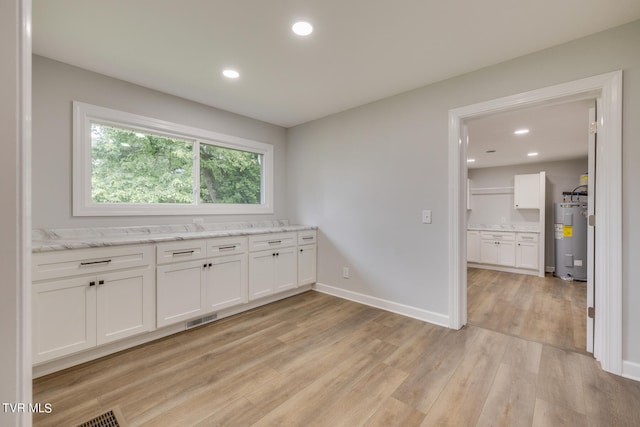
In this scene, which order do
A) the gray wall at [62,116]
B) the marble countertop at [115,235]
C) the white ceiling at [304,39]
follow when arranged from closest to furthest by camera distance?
the white ceiling at [304,39] < the marble countertop at [115,235] < the gray wall at [62,116]

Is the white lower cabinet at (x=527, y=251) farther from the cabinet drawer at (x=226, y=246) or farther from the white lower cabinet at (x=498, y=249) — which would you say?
the cabinet drawer at (x=226, y=246)

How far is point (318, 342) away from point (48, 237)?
2.41 m

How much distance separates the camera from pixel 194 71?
2.46 m

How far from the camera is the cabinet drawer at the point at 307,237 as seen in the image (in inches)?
142

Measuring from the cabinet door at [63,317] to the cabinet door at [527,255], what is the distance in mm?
6201

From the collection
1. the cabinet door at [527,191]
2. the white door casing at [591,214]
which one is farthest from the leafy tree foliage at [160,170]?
the cabinet door at [527,191]

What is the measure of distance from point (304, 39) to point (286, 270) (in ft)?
8.12

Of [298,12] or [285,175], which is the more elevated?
[298,12]

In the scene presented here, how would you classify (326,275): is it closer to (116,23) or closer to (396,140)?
(396,140)

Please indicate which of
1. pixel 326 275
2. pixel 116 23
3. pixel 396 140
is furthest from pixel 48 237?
pixel 396 140

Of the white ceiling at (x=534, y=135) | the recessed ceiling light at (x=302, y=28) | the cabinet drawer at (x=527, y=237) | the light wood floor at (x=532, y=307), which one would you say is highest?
the recessed ceiling light at (x=302, y=28)

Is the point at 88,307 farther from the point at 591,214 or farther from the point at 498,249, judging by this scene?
the point at 498,249

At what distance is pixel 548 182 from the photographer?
5.46 meters
